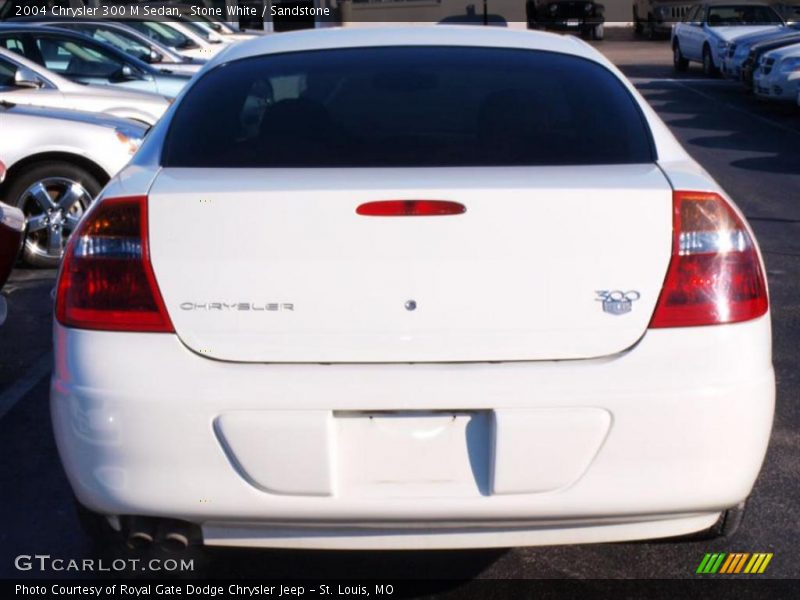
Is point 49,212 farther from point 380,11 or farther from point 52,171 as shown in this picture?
point 380,11

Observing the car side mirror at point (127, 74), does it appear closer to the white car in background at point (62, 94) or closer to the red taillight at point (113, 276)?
the white car in background at point (62, 94)

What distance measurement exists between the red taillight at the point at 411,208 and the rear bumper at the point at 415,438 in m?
0.37

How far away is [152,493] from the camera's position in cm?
326

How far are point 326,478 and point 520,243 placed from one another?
2.41 ft

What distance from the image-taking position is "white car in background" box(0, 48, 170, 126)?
1095cm

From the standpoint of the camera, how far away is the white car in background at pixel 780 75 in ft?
60.0

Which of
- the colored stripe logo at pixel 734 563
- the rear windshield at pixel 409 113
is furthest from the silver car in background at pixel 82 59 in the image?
the colored stripe logo at pixel 734 563

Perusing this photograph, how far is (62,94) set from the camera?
11.3 metres

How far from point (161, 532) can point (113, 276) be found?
66 cm

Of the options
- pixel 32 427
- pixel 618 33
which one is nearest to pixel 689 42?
pixel 618 33

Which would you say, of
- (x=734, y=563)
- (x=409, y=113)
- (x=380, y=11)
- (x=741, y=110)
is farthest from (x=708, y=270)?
(x=380, y=11)

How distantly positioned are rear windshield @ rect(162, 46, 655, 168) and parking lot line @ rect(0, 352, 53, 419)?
6.92 feet

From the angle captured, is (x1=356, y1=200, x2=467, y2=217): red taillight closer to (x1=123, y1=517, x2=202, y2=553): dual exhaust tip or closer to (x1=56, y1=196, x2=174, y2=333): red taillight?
(x1=56, y1=196, x2=174, y2=333): red taillight

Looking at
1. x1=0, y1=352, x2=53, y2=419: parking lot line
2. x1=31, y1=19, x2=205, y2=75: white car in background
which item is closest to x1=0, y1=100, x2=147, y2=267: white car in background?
x1=0, y1=352, x2=53, y2=419: parking lot line
